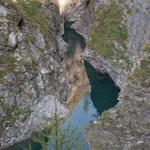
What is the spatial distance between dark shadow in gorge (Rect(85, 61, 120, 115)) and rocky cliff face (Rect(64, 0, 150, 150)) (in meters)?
1.87

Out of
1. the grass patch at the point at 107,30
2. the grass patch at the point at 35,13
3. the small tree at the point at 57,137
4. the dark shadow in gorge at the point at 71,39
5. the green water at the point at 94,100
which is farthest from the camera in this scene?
the dark shadow in gorge at the point at 71,39

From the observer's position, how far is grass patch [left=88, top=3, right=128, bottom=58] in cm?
7006

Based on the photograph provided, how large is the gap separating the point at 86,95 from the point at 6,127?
74.3 feet

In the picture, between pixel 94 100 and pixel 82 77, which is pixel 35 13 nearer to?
pixel 82 77

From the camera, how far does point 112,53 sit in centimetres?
6869

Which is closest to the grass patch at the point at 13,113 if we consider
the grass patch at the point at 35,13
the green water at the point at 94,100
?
the green water at the point at 94,100

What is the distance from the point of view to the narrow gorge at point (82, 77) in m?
35.2

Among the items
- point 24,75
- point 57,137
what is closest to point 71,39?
point 24,75

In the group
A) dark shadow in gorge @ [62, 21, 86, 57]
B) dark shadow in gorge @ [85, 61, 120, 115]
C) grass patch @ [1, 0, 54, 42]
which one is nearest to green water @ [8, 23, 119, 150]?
dark shadow in gorge @ [85, 61, 120, 115]

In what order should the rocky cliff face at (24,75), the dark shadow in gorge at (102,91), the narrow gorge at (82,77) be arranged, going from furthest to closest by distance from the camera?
the dark shadow in gorge at (102,91) < the rocky cliff face at (24,75) < the narrow gorge at (82,77)

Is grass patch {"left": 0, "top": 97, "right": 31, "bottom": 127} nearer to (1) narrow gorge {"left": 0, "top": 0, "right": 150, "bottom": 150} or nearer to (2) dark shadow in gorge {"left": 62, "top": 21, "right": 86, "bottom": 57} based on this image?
(1) narrow gorge {"left": 0, "top": 0, "right": 150, "bottom": 150}

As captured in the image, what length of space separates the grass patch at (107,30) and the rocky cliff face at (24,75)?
9.47 m

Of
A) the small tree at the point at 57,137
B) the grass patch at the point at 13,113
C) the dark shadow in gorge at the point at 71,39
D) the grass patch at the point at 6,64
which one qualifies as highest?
the dark shadow in gorge at the point at 71,39

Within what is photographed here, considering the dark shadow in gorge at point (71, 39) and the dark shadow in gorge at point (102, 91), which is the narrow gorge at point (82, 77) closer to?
the dark shadow in gorge at point (102, 91)
